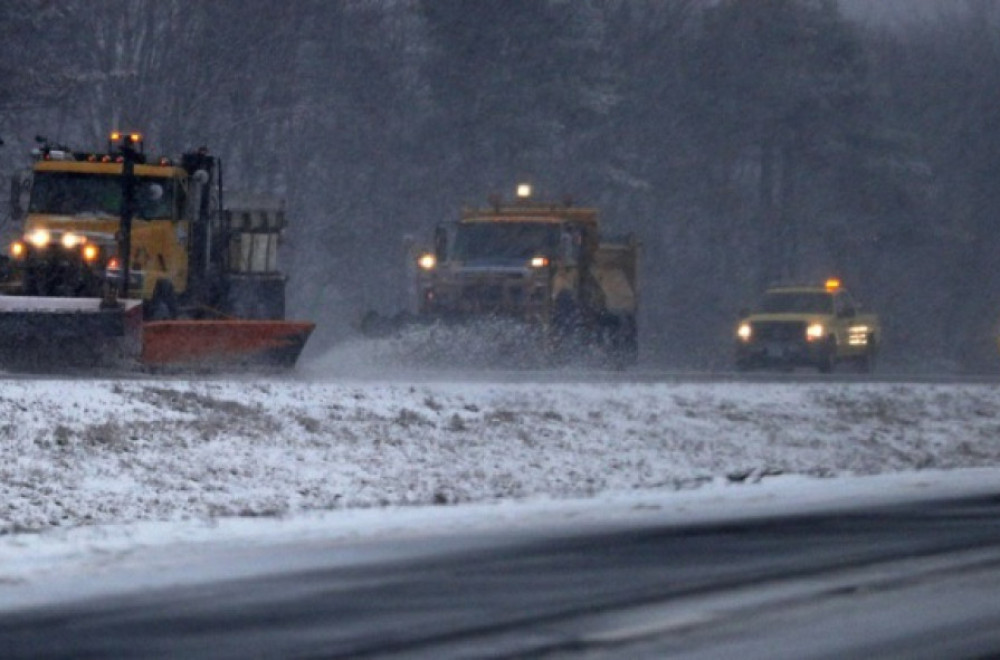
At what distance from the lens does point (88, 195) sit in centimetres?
2198

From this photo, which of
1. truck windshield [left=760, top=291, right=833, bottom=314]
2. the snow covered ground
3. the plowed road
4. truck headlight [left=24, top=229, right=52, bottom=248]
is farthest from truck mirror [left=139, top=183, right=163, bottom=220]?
truck windshield [left=760, top=291, right=833, bottom=314]

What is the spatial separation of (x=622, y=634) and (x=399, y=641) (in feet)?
3.23

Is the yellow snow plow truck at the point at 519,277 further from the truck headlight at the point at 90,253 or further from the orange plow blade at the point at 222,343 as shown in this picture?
the truck headlight at the point at 90,253

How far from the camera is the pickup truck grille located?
34969mm

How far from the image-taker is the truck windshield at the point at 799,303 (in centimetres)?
3597

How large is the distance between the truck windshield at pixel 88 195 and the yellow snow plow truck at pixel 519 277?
7.50 m

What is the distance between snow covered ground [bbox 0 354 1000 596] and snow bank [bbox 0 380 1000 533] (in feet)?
0.10

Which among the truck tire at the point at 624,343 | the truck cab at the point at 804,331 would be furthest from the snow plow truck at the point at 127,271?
the truck cab at the point at 804,331

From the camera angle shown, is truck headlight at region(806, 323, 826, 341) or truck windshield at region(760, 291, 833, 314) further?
truck windshield at region(760, 291, 833, 314)

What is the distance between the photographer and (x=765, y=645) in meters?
7.75

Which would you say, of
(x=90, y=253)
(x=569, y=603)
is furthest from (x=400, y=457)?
(x=90, y=253)

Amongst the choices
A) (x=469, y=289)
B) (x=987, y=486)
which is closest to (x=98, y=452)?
(x=987, y=486)

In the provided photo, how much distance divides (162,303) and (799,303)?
17355mm

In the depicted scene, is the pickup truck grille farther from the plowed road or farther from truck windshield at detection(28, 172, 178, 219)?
the plowed road
